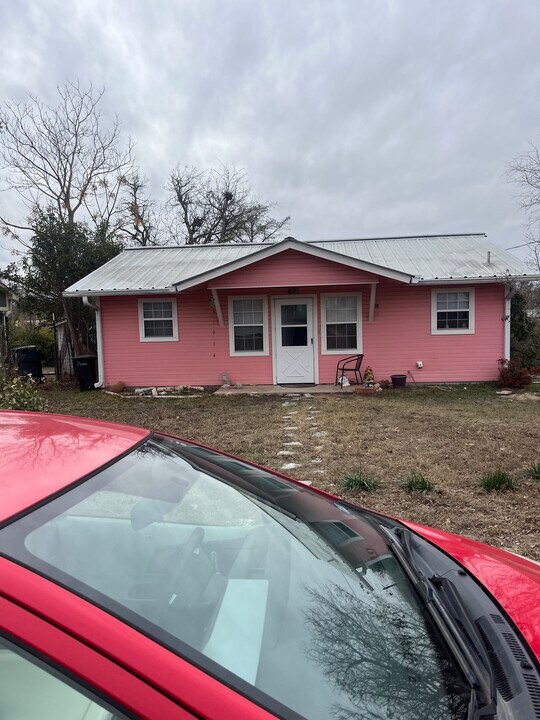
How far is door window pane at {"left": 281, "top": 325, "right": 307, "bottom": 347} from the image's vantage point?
1177cm

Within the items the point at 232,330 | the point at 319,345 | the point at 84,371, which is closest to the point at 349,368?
the point at 319,345

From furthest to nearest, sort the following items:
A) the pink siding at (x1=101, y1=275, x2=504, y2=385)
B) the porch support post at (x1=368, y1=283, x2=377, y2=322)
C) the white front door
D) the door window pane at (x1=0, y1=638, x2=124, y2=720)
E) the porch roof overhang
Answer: the white front door < the pink siding at (x1=101, y1=275, x2=504, y2=385) < the porch support post at (x1=368, y1=283, x2=377, y2=322) < the porch roof overhang < the door window pane at (x1=0, y1=638, x2=124, y2=720)

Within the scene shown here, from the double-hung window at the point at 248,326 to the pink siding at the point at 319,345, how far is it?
0.16 meters

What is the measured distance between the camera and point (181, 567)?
4.01ft

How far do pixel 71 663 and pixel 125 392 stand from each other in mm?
11672

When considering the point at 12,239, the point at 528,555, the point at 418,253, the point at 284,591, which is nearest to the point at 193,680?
the point at 284,591

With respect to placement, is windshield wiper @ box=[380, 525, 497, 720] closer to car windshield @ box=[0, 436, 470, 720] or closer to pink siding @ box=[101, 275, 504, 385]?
car windshield @ box=[0, 436, 470, 720]

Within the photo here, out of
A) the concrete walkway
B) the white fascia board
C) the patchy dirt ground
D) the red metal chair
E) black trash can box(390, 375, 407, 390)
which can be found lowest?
the patchy dirt ground

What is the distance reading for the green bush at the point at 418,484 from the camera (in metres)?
4.25

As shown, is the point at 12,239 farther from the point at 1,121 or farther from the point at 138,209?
the point at 138,209

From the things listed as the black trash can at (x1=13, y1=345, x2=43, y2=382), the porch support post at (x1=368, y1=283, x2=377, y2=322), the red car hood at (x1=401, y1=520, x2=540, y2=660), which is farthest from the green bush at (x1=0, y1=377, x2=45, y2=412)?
the black trash can at (x1=13, y1=345, x2=43, y2=382)

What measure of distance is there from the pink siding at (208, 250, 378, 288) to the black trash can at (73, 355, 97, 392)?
4096 millimetres

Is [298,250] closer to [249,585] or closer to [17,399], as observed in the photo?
[17,399]

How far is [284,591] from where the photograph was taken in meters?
1.26
